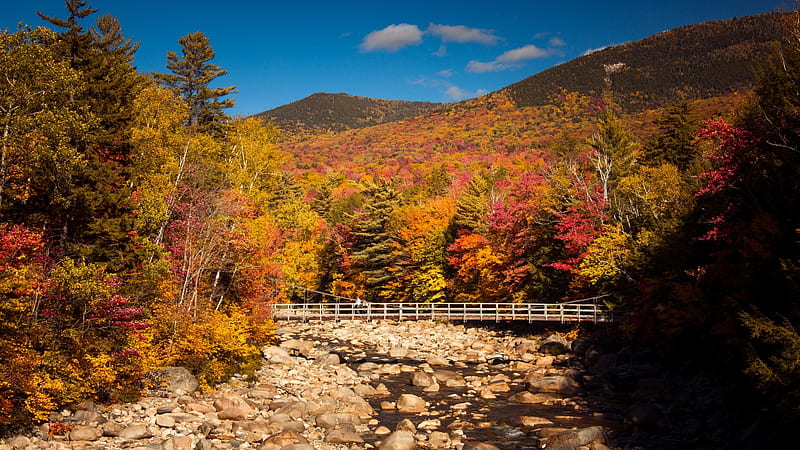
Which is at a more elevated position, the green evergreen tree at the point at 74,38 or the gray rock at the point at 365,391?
the green evergreen tree at the point at 74,38

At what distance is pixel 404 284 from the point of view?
44.4m

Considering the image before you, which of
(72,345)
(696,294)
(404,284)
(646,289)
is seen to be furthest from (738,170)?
(404,284)

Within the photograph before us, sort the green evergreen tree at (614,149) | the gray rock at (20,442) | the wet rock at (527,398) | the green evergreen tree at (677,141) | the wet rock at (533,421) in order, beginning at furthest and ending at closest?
the green evergreen tree at (677,141) → the green evergreen tree at (614,149) → the wet rock at (527,398) → the wet rock at (533,421) → the gray rock at (20,442)

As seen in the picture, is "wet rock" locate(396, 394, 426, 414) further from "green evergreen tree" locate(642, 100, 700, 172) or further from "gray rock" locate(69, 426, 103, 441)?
"green evergreen tree" locate(642, 100, 700, 172)

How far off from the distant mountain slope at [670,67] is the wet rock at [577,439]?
108496mm

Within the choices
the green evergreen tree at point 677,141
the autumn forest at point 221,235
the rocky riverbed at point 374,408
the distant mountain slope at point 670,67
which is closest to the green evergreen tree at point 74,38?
the autumn forest at point 221,235

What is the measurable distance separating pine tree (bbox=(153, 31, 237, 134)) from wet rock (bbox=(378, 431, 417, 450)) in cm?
2254

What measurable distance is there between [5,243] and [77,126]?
117 inches

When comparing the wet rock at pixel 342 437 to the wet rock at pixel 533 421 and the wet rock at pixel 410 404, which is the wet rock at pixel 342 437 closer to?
the wet rock at pixel 410 404

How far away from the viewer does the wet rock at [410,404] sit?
18.1m

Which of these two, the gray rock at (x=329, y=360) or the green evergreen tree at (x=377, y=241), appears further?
the green evergreen tree at (x=377, y=241)

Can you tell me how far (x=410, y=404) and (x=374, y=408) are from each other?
1250 mm

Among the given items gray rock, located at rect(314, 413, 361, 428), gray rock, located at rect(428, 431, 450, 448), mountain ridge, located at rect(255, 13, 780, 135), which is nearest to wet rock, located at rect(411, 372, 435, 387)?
gray rock, located at rect(314, 413, 361, 428)

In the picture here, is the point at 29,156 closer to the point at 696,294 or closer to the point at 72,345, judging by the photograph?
the point at 72,345
